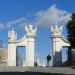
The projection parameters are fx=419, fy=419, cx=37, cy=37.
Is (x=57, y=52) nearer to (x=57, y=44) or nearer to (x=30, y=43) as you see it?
(x=57, y=44)

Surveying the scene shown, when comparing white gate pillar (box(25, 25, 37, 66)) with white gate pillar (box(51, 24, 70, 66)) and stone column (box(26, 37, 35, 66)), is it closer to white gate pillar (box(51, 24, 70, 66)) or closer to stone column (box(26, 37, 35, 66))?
stone column (box(26, 37, 35, 66))

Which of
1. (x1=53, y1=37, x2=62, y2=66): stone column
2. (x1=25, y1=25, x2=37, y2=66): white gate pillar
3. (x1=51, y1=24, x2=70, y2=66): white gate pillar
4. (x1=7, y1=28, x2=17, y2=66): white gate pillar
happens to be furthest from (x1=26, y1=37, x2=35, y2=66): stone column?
(x1=53, y1=37, x2=62, y2=66): stone column

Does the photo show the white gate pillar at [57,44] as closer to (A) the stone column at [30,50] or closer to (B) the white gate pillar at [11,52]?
(A) the stone column at [30,50]

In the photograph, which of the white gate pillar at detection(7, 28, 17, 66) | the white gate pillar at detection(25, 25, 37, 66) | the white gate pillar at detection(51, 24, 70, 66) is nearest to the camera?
the white gate pillar at detection(25, 25, 37, 66)

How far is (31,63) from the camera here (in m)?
68.0

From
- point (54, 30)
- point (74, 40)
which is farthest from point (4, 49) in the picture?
point (74, 40)

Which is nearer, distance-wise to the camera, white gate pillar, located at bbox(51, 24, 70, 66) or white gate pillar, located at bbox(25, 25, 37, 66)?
white gate pillar, located at bbox(25, 25, 37, 66)

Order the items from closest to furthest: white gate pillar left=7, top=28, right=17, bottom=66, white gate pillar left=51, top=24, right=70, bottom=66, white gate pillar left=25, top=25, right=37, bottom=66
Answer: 1. white gate pillar left=25, top=25, right=37, bottom=66
2. white gate pillar left=51, top=24, right=70, bottom=66
3. white gate pillar left=7, top=28, right=17, bottom=66

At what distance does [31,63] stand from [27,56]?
4.32ft

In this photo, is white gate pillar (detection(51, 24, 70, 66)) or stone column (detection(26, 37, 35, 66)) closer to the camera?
stone column (detection(26, 37, 35, 66))

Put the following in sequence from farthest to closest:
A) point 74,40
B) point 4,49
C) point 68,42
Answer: point 4,49 < point 68,42 < point 74,40

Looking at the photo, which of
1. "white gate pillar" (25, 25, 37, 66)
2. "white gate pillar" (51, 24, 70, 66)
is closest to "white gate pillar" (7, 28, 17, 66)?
"white gate pillar" (25, 25, 37, 66)

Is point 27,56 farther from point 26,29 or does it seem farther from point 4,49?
point 4,49

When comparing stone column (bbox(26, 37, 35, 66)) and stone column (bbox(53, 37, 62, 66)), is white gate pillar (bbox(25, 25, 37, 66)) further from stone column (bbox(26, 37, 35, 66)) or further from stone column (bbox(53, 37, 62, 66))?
stone column (bbox(53, 37, 62, 66))
